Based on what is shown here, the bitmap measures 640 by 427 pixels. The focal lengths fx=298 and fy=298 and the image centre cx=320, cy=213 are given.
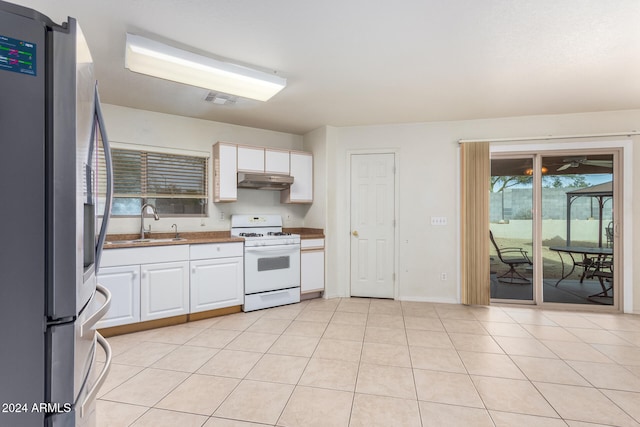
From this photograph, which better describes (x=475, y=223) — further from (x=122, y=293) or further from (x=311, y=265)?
(x=122, y=293)

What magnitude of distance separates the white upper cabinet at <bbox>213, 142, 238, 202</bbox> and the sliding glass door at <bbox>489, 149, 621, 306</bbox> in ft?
11.5

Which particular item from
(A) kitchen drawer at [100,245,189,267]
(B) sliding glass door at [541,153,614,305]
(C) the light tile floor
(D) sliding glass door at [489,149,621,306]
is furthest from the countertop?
(B) sliding glass door at [541,153,614,305]

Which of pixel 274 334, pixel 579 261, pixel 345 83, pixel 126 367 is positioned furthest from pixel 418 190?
pixel 126 367

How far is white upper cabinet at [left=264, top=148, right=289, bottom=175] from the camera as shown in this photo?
13.6 feet

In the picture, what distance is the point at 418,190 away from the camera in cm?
424

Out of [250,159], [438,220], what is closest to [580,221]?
[438,220]

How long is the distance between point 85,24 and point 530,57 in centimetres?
331

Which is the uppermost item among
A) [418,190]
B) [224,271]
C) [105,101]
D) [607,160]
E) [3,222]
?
[105,101]

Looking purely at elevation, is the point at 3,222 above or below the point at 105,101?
below

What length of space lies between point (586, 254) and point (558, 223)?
555 mm

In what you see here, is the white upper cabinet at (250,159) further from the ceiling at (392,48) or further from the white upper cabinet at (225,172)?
the ceiling at (392,48)

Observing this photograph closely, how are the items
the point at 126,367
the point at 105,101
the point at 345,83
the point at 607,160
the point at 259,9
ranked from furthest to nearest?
1. the point at 607,160
2. the point at 105,101
3. the point at 345,83
4. the point at 126,367
5. the point at 259,9

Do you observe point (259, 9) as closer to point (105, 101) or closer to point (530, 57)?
point (530, 57)

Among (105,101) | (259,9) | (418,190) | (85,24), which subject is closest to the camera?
(259,9)
